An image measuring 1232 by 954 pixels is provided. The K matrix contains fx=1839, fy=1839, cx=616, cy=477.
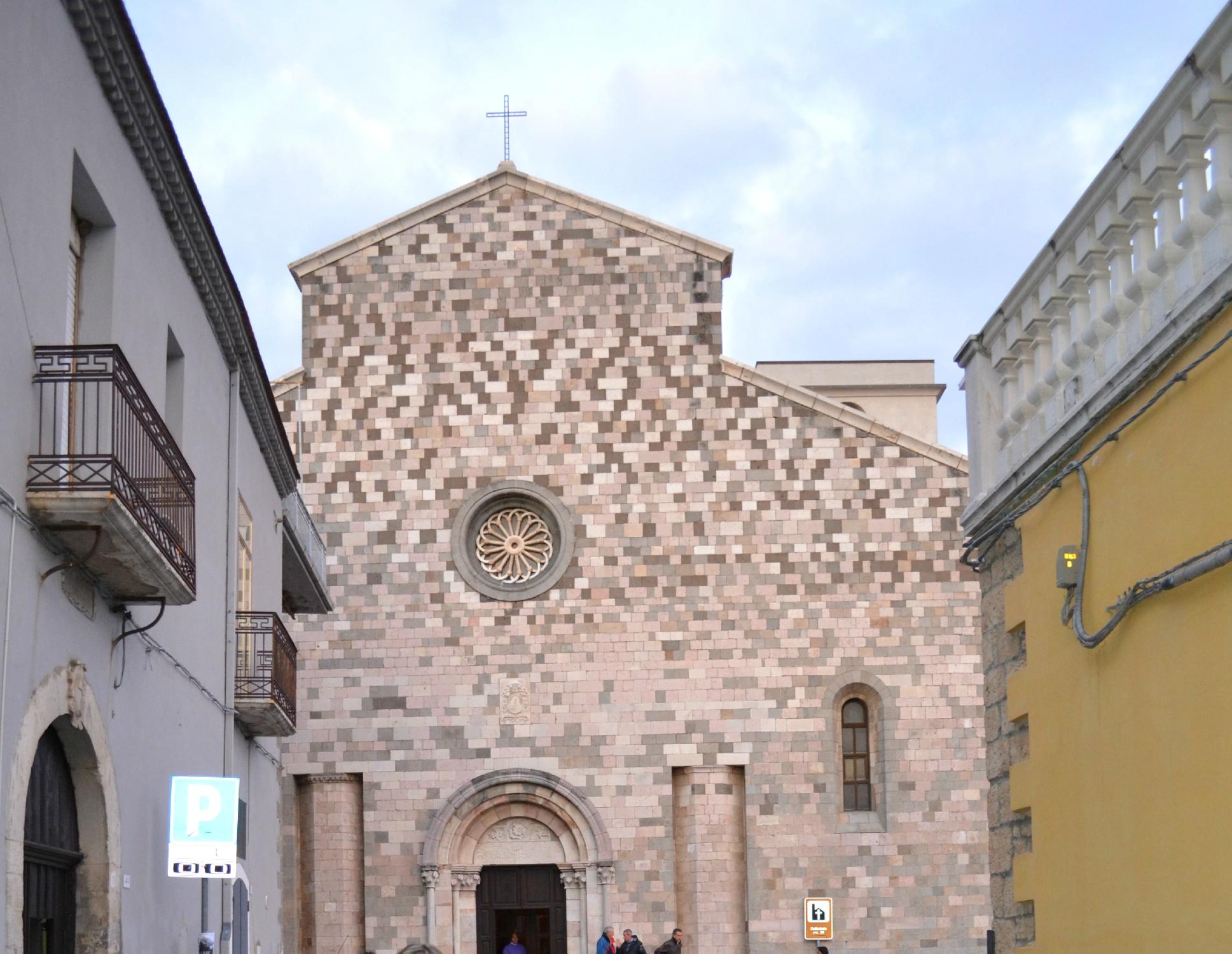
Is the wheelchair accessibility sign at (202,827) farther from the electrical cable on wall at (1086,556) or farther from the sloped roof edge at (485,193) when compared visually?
the sloped roof edge at (485,193)

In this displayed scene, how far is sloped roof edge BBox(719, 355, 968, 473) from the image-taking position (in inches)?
1106

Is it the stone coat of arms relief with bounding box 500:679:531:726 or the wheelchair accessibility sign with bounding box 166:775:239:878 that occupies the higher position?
A: the stone coat of arms relief with bounding box 500:679:531:726

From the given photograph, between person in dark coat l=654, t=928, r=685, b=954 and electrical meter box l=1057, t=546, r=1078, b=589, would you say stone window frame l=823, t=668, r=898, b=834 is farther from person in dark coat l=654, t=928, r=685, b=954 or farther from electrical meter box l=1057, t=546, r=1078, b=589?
electrical meter box l=1057, t=546, r=1078, b=589

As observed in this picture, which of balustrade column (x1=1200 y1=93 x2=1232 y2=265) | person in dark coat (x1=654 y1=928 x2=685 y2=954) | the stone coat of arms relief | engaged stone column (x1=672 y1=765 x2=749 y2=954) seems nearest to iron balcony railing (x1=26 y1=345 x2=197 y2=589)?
balustrade column (x1=1200 y1=93 x2=1232 y2=265)

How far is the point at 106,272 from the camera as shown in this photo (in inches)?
438

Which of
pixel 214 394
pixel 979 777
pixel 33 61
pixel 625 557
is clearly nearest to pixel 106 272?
pixel 33 61

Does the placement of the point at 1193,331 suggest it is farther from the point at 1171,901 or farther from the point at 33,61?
the point at 33,61

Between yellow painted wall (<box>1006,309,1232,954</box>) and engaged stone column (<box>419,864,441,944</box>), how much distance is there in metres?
19.3

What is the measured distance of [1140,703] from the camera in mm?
6887

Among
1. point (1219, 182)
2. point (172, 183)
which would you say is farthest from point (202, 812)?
point (1219, 182)

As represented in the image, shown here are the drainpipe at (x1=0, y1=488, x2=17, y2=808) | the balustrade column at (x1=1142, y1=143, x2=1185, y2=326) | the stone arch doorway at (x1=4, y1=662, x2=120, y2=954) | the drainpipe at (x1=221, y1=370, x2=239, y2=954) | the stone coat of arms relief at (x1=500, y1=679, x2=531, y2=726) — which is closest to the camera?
the balustrade column at (x1=1142, y1=143, x2=1185, y2=326)

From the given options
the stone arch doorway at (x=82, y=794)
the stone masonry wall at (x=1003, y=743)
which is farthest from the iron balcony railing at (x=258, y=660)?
the stone masonry wall at (x=1003, y=743)

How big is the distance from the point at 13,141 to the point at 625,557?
19531 millimetres

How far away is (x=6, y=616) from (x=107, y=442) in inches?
68.8
